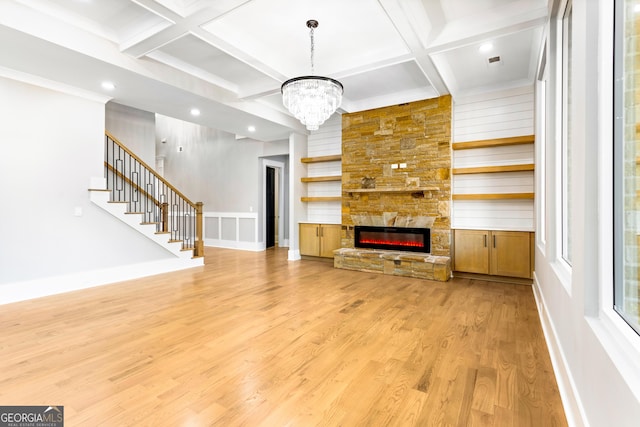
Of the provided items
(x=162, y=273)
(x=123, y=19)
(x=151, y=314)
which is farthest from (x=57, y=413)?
(x=162, y=273)

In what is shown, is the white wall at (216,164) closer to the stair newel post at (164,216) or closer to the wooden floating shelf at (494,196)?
the stair newel post at (164,216)

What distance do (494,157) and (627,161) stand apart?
4.42 meters

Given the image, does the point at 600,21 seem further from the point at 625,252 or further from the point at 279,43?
the point at 279,43

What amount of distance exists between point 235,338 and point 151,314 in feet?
4.22

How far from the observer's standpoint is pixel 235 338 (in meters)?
2.84

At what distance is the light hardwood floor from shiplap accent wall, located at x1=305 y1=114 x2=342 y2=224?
3.07 meters

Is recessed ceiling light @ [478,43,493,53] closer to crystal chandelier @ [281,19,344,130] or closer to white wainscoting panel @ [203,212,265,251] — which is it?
crystal chandelier @ [281,19,344,130]

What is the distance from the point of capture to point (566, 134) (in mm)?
2564

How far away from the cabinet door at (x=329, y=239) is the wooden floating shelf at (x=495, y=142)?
282 cm

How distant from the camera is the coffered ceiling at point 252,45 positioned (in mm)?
3215

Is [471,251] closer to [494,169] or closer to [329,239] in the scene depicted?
[494,169]

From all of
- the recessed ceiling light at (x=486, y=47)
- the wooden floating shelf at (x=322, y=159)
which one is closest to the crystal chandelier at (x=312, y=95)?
the recessed ceiling light at (x=486, y=47)

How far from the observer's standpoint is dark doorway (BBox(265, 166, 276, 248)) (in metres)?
8.99

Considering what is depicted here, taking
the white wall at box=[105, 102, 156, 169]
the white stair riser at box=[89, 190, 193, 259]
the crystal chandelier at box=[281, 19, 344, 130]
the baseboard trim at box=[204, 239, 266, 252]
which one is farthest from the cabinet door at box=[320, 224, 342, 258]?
the white wall at box=[105, 102, 156, 169]
